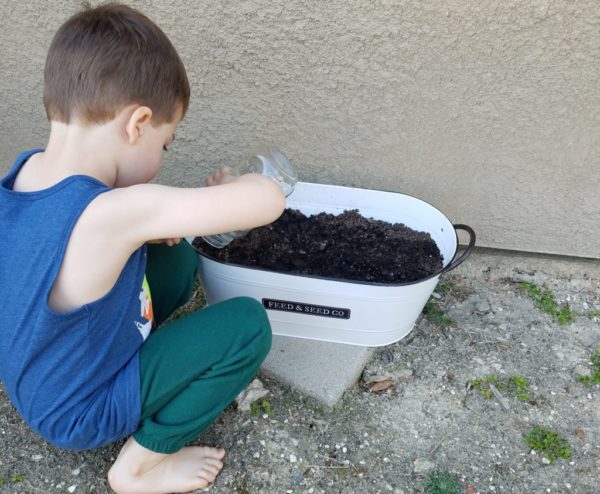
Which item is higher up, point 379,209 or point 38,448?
point 379,209

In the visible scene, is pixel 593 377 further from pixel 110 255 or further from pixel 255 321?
pixel 110 255

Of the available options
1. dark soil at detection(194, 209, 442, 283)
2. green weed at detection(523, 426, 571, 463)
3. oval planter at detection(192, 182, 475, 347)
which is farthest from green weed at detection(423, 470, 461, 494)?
dark soil at detection(194, 209, 442, 283)

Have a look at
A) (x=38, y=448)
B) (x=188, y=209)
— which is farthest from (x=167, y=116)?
(x=38, y=448)

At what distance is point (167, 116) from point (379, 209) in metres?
0.93

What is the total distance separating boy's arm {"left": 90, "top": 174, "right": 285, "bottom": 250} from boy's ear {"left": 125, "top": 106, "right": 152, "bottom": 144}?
0.12m

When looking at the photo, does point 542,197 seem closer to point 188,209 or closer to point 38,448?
point 188,209

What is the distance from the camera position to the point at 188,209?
1.11 metres

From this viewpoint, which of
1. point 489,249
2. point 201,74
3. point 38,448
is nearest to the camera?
point 38,448

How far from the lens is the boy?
3.61 ft

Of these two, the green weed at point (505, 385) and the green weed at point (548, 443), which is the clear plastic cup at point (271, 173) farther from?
the green weed at point (548, 443)

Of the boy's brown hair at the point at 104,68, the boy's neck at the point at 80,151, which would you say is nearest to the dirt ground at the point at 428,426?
the boy's neck at the point at 80,151

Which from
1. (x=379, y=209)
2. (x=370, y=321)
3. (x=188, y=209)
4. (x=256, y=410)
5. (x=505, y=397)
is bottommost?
(x=505, y=397)

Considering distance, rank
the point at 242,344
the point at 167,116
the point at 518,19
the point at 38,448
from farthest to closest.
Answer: the point at 518,19, the point at 38,448, the point at 242,344, the point at 167,116

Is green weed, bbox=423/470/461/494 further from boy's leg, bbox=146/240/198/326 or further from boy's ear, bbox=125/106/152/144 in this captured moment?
boy's ear, bbox=125/106/152/144
